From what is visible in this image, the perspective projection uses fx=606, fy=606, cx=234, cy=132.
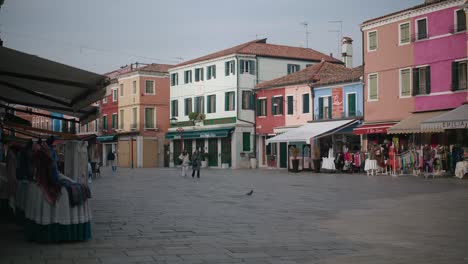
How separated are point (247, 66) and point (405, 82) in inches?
720

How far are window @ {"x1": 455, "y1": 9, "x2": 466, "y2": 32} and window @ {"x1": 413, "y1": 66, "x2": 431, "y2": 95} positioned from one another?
265cm

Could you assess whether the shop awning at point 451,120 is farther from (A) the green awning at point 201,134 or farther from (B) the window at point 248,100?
(A) the green awning at point 201,134

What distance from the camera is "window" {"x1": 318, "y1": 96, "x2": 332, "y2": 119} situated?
41.2 metres

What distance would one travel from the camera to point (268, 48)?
5241 cm

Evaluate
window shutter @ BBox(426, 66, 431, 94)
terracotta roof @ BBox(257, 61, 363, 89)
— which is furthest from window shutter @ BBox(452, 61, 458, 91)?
terracotta roof @ BBox(257, 61, 363, 89)

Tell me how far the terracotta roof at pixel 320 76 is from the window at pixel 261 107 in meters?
1.12

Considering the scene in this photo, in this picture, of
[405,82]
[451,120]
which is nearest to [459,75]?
[405,82]

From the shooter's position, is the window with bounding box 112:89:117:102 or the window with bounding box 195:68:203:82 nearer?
the window with bounding box 195:68:203:82

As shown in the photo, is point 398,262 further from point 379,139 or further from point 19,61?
point 379,139

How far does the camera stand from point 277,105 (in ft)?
153

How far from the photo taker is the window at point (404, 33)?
111 feet

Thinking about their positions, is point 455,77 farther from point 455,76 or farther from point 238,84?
point 238,84

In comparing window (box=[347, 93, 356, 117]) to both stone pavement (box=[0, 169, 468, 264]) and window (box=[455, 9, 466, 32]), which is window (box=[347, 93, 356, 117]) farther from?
stone pavement (box=[0, 169, 468, 264])

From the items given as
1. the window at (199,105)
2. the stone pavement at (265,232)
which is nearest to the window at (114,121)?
the window at (199,105)
